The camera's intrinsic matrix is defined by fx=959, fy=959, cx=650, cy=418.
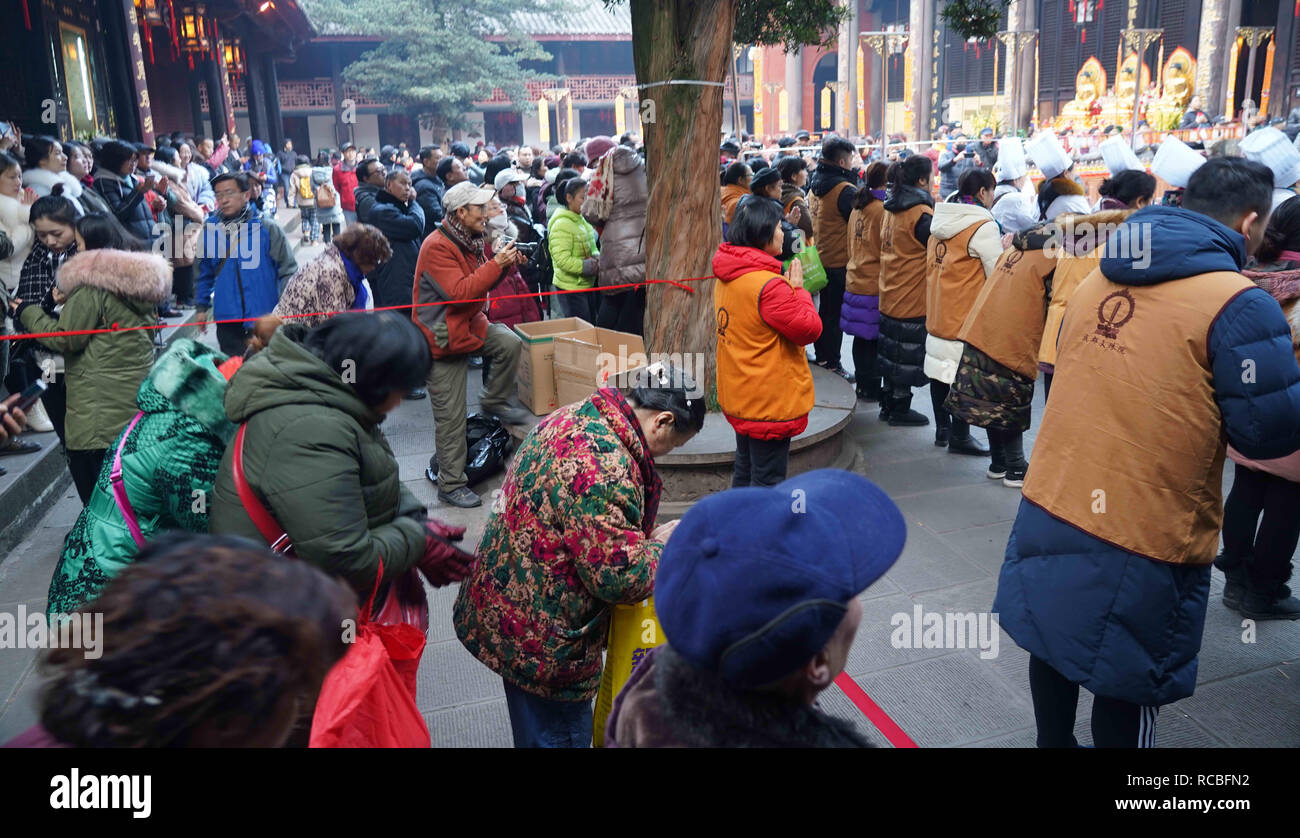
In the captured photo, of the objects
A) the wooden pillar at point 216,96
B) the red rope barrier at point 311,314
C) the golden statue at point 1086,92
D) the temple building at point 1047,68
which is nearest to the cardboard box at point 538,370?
the red rope barrier at point 311,314

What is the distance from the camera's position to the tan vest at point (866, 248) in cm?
624

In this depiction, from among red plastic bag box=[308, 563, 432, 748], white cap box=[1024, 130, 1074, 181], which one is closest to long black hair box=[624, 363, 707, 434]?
red plastic bag box=[308, 563, 432, 748]

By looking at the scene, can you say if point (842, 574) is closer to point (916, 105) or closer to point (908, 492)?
point (908, 492)

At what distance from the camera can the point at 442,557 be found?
234cm

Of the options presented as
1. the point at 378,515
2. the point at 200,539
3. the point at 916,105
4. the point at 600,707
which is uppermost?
the point at 916,105

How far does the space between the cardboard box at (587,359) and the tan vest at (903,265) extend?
168 cm

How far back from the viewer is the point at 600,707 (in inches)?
94.8

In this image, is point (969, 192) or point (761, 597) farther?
point (969, 192)

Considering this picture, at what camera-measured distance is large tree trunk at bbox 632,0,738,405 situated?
482 centimetres

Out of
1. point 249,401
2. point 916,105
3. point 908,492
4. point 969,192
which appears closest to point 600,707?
point 249,401

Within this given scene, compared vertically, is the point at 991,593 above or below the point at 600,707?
below

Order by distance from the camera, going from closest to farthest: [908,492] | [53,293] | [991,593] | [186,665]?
[186,665]
[991,593]
[53,293]
[908,492]

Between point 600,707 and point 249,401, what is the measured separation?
43.9 inches

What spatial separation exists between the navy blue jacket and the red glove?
4.69 feet
